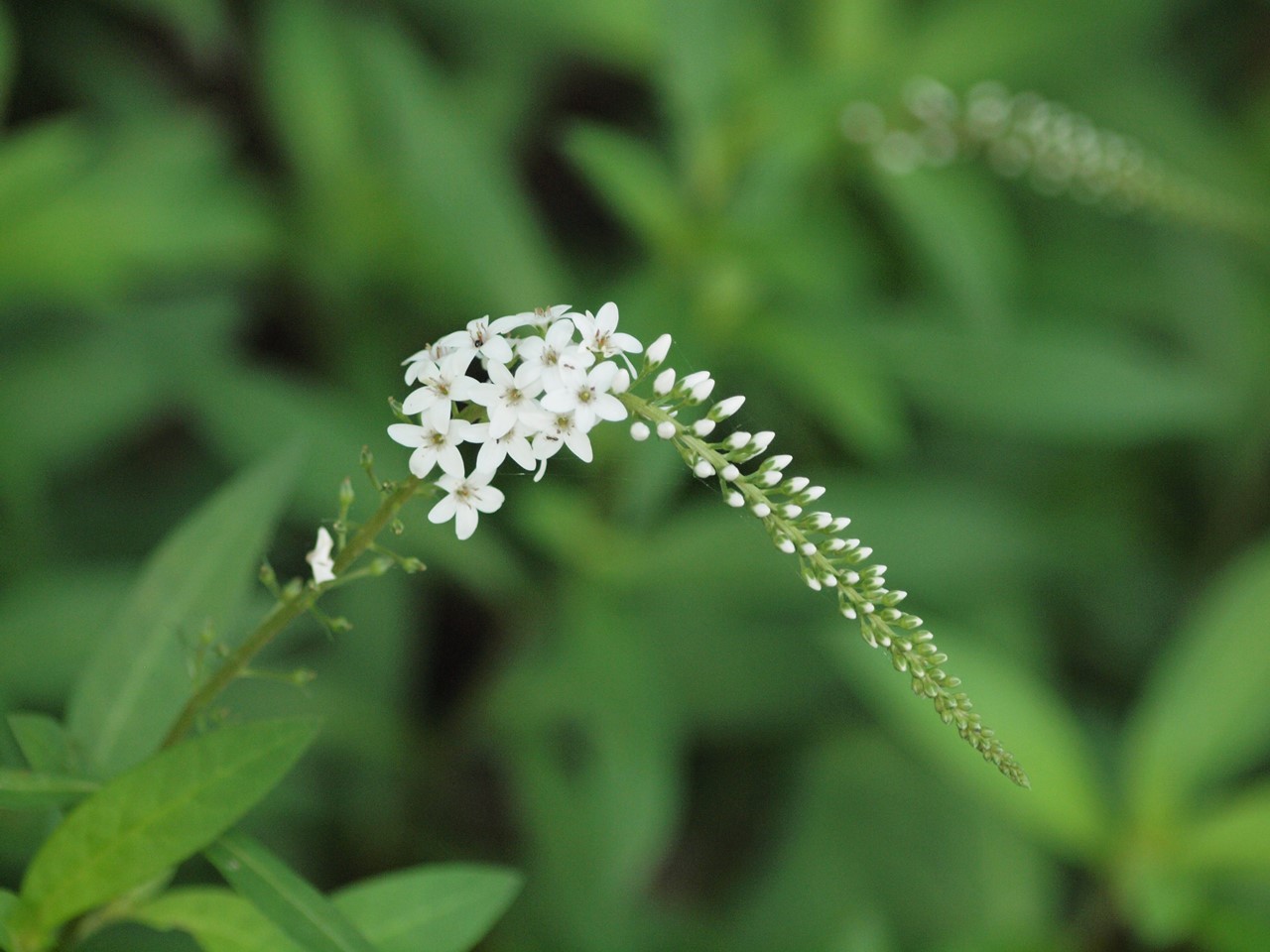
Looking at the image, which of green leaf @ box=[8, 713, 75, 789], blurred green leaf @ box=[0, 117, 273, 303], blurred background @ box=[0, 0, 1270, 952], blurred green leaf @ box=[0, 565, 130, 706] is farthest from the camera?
blurred background @ box=[0, 0, 1270, 952]

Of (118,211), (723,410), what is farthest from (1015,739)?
(118,211)

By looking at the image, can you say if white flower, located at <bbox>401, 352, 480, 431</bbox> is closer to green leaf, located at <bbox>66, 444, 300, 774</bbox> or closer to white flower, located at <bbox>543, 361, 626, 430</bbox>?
white flower, located at <bbox>543, 361, 626, 430</bbox>

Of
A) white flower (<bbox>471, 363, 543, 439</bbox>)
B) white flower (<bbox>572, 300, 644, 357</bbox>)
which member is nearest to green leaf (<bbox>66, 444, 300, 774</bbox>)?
white flower (<bbox>471, 363, 543, 439</bbox>)

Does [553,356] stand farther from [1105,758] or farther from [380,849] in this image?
[1105,758]

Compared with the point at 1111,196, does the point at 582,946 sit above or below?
below

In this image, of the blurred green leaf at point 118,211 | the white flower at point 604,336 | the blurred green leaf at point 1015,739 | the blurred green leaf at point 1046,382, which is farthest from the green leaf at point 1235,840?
the blurred green leaf at point 118,211

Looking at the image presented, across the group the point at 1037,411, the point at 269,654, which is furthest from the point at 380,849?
the point at 1037,411
